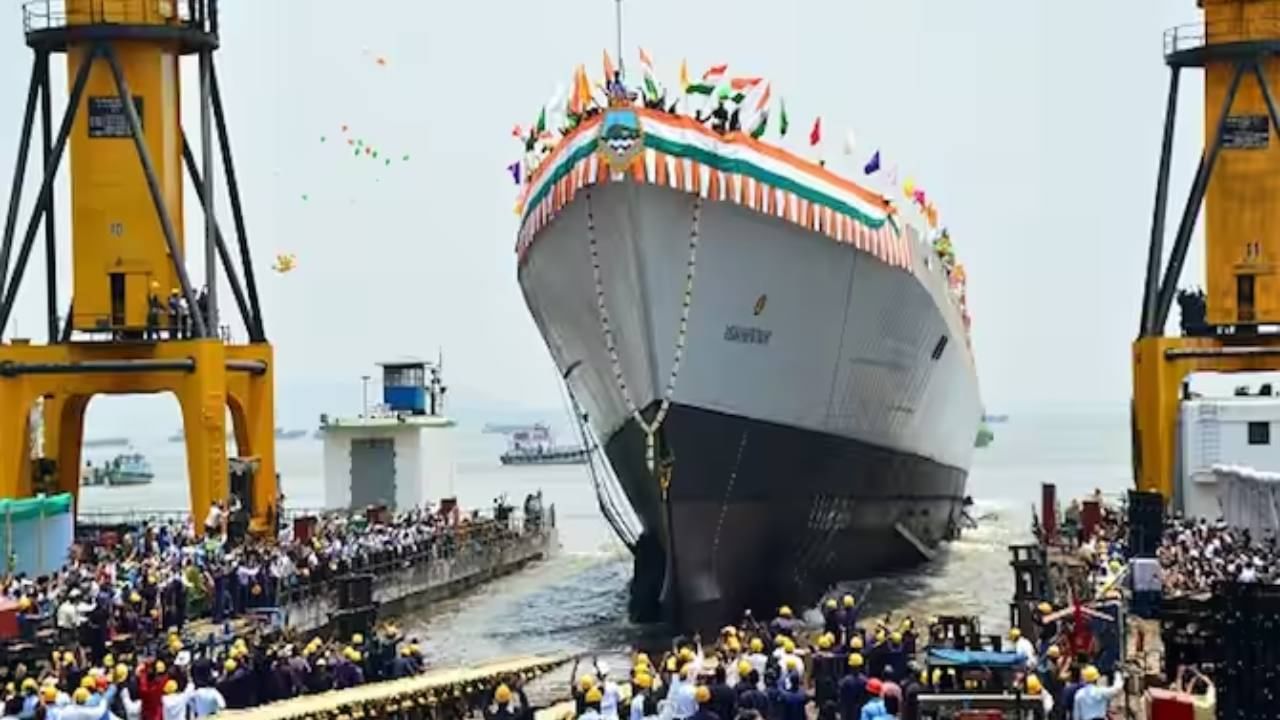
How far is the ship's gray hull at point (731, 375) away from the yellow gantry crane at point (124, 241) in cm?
757

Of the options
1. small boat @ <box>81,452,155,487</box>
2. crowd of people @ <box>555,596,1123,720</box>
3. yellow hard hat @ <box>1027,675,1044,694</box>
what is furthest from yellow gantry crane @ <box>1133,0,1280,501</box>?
small boat @ <box>81,452,155,487</box>

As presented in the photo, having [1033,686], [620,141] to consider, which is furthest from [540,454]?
[1033,686]

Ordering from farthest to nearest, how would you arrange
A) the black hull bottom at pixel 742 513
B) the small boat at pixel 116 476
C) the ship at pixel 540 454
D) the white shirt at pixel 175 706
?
the ship at pixel 540 454
the small boat at pixel 116 476
the black hull bottom at pixel 742 513
the white shirt at pixel 175 706

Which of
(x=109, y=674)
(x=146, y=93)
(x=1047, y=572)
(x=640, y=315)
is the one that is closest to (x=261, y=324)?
(x=146, y=93)

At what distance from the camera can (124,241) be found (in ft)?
136

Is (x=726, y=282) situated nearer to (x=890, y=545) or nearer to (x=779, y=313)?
(x=779, y=313)

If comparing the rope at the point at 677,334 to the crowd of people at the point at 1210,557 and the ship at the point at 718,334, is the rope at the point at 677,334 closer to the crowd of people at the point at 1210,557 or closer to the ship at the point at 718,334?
the ship at the point at 718,334

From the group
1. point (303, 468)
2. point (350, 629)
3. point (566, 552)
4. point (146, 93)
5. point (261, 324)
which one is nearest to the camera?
point (350, 629)

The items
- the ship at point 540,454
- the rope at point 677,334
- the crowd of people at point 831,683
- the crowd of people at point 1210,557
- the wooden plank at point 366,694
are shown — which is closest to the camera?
the crowd of people at point 831,683

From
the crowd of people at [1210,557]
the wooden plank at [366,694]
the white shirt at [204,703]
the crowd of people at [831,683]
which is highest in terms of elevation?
the crowd of people at [1210,557]

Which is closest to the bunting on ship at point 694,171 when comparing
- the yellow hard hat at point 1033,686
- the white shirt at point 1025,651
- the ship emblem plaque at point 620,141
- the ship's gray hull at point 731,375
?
the ship emblem plaque at point 620,141

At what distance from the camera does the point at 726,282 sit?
1289 inches

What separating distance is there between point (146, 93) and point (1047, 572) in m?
21.2

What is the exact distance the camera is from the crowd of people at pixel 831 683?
19.9 m
